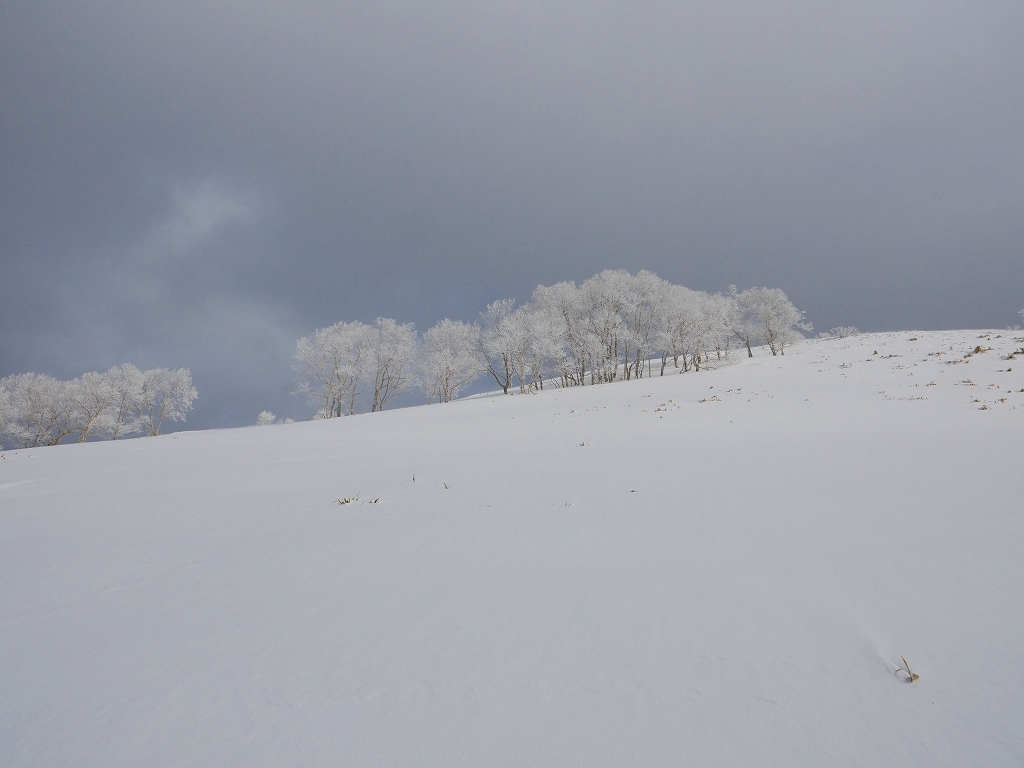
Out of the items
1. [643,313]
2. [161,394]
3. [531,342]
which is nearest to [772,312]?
→ [643,313]

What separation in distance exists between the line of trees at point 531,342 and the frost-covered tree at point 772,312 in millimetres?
9598

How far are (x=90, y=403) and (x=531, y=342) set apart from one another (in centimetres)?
4855

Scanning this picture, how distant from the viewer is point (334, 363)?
138 feet

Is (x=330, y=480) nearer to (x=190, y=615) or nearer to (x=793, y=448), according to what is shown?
(x=190, y=615)

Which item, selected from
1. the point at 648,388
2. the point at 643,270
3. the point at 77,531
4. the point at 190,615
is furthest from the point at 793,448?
the point at 643,270

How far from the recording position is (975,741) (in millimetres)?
1715

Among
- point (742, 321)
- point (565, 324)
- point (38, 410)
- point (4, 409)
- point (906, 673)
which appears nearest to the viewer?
point (906, 673)

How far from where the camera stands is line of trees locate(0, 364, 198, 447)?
141 feet

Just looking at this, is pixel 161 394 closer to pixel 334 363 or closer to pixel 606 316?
pixel 334 363

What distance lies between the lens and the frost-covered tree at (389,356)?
44.8 m

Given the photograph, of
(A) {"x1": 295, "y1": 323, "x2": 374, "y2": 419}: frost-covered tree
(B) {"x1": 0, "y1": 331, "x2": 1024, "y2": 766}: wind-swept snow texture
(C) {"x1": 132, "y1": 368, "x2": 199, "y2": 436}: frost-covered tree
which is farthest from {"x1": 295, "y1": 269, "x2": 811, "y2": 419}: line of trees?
(B) {"x1": 0, "y1": 331, "x2": 1024, "y2": 766}: wind-swept snow texture

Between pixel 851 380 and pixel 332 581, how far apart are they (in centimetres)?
2278

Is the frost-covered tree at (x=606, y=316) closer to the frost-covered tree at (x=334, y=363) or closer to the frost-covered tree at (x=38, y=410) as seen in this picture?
the frost-covered tree at (x=334, y=363)

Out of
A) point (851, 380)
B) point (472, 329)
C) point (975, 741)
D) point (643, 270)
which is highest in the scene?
point (643, 270)
